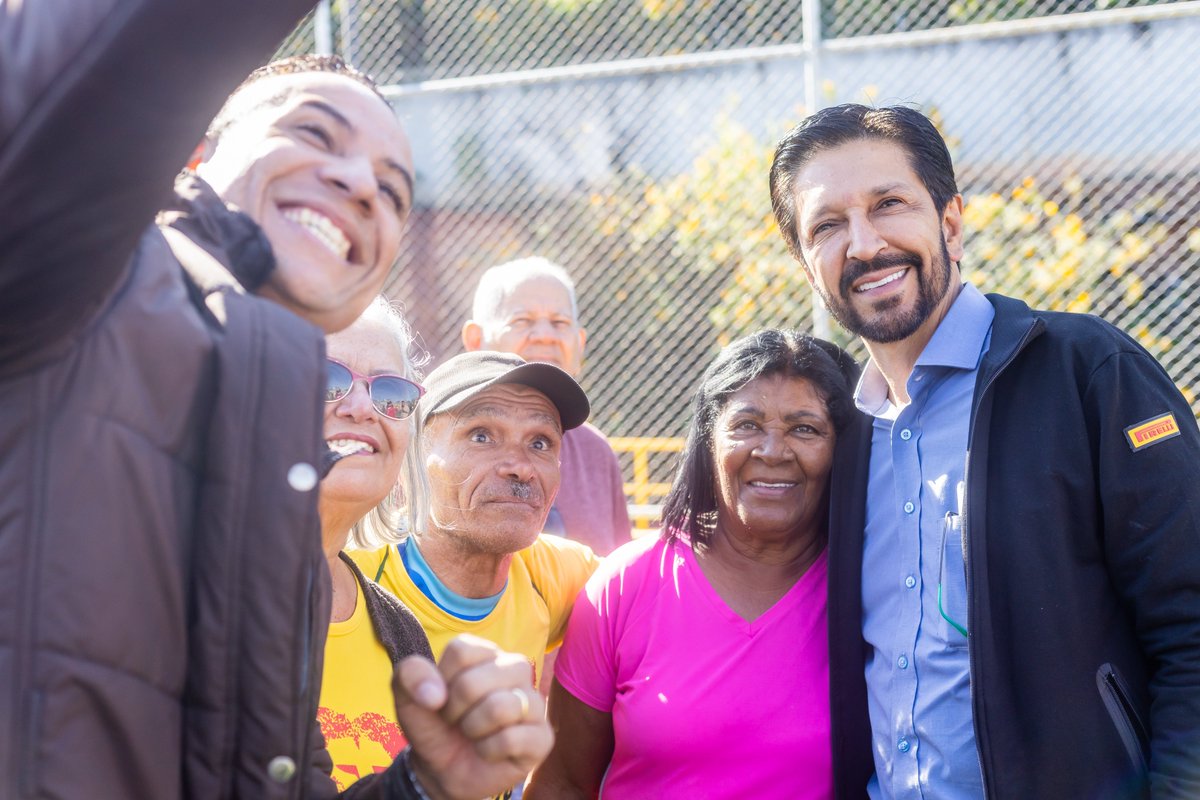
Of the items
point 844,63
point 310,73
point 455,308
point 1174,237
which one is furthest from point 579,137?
point 310,73

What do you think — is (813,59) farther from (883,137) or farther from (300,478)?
(300,478)

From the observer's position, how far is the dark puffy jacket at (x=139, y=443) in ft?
2.83

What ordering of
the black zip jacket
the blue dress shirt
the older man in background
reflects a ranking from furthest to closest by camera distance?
1. the older man in background
2. the blue dress shirt
3. the black zip jacket

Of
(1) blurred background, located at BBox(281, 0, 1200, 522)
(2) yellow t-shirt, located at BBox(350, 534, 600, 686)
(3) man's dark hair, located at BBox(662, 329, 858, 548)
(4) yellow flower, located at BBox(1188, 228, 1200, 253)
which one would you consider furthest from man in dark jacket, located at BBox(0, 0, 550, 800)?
(4) yellow flower, located at BBox(1188, 228, 1200, 253)

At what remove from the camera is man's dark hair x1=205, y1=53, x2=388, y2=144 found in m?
1.32

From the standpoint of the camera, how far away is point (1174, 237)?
6.92 m

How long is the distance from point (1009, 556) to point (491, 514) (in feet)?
3.81

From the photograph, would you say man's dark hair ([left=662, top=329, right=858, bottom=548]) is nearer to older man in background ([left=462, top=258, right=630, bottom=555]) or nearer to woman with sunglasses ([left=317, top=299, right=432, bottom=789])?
woman with sunglasses ([left=317, top=299, right=432, bottom=789])

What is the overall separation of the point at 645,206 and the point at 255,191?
9653mm

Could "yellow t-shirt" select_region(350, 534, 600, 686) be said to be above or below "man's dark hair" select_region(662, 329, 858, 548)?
below

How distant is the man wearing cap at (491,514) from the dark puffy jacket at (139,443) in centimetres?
134

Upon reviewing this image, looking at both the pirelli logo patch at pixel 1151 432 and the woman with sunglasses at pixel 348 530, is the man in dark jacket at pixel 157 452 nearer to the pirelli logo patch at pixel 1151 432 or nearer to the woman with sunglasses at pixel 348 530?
the woman with sunglasses at pixel 348 530

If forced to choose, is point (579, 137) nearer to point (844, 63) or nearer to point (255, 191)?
point (844, 63)

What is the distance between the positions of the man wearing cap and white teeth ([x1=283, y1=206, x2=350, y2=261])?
1.31 metres
